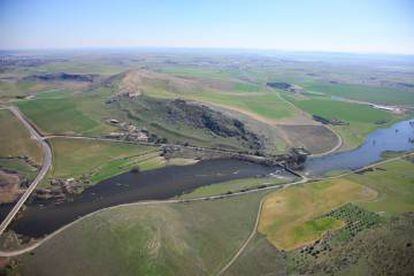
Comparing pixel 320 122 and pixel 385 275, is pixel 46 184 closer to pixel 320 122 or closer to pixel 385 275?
pixel 385 275

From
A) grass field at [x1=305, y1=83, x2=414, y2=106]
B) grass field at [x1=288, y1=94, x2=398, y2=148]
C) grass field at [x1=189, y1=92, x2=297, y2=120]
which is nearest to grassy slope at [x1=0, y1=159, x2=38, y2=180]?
grass field at [x1=189, y1=92, x2=297, y2=120]

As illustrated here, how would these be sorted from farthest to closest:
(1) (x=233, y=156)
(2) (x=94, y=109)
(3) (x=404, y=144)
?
(2) (x=94, y=109), (3) (x=404, y=144), (1) (x=233, y=156)

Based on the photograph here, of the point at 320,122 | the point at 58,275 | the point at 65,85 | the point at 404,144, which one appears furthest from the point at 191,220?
the point at 65,85

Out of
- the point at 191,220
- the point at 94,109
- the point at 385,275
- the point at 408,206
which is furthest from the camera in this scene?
the point at 94,109

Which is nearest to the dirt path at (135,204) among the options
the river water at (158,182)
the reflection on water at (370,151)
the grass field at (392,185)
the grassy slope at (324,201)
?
the river water at (158,182)

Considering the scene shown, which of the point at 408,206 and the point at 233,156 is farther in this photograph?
the point at 233,156

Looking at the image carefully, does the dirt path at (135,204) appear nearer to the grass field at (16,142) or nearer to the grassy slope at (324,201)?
the grassy slope at (324,201)

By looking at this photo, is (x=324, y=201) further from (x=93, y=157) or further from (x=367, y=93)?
(x=367, y=93)
